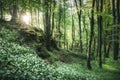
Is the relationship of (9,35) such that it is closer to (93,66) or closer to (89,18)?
(93,66)

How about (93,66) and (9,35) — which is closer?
(9,35)

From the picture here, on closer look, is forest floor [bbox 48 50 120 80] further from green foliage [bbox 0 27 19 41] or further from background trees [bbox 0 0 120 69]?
green foliage [bbox 0 27 19 41]

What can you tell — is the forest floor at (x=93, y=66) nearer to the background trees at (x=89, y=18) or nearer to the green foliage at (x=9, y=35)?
the background trees at (x=89, y=18)

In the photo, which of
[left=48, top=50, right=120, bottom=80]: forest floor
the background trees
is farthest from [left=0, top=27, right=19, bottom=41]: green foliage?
[left=48, top=50, right=120, bottom=80]: forest floor

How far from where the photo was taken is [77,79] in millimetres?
14133

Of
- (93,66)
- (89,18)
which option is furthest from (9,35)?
(89,18)

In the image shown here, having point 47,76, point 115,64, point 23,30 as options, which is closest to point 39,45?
point 23,30

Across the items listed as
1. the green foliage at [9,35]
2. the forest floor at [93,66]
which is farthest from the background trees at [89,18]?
the green foliage at [9,35]

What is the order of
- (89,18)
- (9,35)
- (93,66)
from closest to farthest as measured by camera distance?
(9,35) < (93,66) < (89,18)

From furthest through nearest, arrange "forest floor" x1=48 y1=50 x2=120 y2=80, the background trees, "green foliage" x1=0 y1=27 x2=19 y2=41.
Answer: "green foliage" x1=0 y1=27 x2=19 y2=41
"forest floor" x1=48 y1=50 x2=120 y2=80
the background trees

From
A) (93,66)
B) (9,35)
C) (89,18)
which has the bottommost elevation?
(93,66)

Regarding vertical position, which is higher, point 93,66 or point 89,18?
point 89,18

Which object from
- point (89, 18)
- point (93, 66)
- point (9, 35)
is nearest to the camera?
point (9, 35)

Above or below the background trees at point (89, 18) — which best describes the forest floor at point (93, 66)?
below
